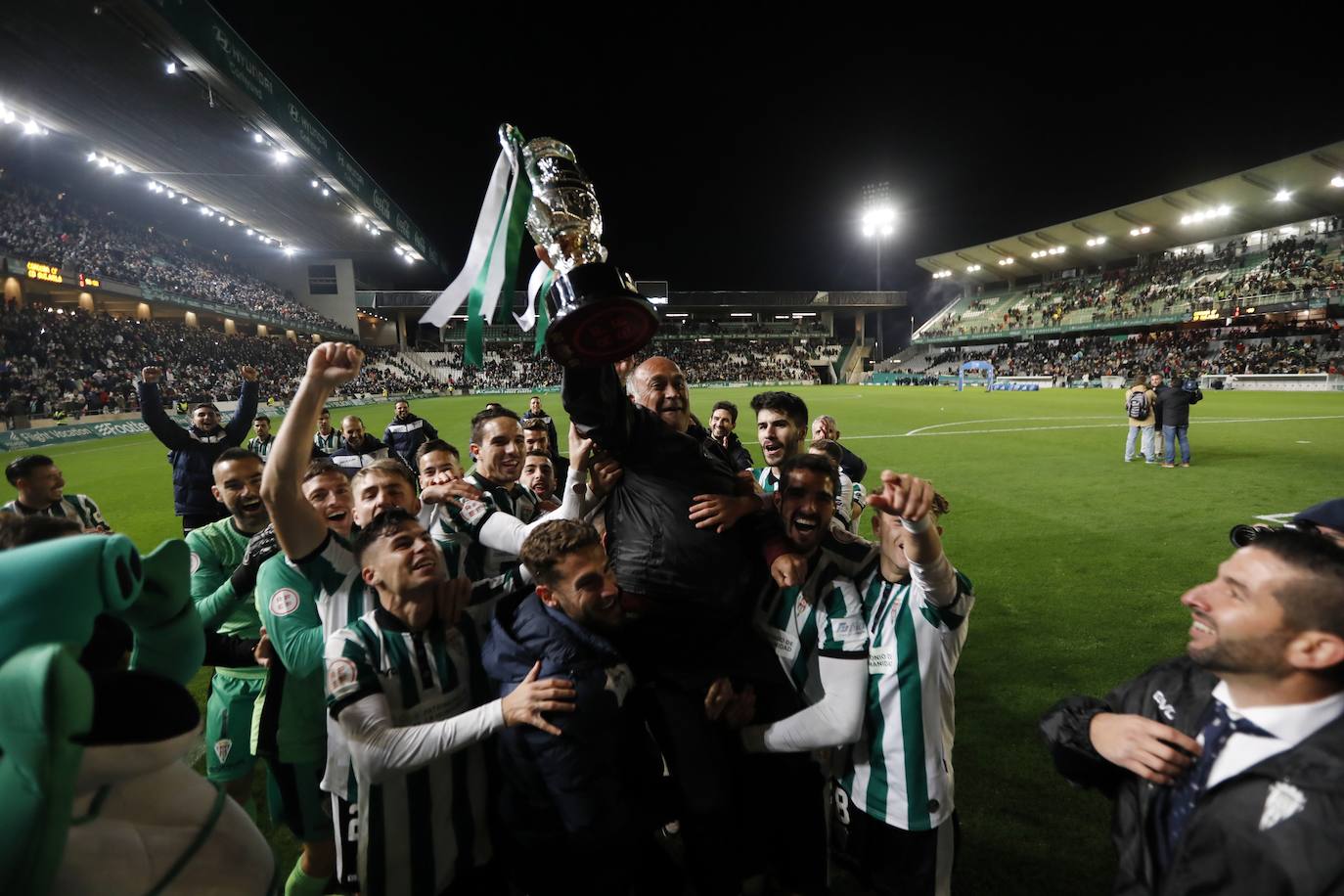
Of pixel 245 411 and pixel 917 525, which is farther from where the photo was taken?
pixel 245 411

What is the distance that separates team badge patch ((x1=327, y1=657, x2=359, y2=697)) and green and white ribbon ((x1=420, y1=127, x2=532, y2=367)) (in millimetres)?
1092

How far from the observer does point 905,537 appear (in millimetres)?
1982

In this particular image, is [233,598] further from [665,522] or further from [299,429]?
[665,522]

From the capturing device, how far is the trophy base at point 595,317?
180 centimetres

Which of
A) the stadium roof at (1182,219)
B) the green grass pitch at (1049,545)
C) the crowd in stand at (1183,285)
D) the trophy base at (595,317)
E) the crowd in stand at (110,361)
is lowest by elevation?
the green grass pitch at (1049,545)

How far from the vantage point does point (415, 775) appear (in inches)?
80.7

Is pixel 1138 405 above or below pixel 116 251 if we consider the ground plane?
Answer: below

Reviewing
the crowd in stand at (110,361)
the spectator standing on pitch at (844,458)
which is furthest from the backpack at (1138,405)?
the crowd in stand at (110,361)

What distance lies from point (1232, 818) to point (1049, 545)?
676 centimetres

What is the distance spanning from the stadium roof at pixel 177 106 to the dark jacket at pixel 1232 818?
26144mm

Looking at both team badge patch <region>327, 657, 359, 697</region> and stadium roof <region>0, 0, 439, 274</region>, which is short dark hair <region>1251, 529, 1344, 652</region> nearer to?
team badge patch <region>327, 657, 359, 697</region>

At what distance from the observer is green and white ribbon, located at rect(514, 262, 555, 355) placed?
79.7 inches

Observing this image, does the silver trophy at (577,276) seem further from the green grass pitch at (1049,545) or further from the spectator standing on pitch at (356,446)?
the spectator standing on pitch at (356,446)

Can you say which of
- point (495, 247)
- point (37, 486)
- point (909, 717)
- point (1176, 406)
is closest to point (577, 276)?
point (495, 247)
